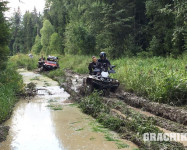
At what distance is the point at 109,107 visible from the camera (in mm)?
8719

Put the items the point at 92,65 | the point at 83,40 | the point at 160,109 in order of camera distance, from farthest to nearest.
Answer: the point at 83,40, the point at 92,65, the point at 160,109

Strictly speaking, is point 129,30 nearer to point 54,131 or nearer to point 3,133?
point 54,131

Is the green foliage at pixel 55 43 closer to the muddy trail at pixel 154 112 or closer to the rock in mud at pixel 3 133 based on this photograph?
the muddy trail at pixel 154 112

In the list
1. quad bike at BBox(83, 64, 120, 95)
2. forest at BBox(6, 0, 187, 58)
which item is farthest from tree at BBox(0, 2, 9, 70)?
quad bike at BBox(83, 64, 120, 95)

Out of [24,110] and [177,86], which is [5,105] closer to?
[24,110]

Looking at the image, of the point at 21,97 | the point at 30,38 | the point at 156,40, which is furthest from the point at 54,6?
the point at 21,97

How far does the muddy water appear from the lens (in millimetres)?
5719

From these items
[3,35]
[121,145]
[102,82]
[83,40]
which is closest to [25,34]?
[83,40]

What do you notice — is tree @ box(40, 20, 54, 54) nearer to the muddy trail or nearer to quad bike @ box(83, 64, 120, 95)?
quad bike @ box(83, 64, 120, 95)

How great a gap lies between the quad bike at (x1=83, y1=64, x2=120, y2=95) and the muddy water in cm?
147

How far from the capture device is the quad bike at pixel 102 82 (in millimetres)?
10422

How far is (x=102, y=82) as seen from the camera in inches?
409

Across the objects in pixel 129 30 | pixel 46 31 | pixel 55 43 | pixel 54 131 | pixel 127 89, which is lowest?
→ pixel 54 131

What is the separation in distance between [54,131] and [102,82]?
4.09m
